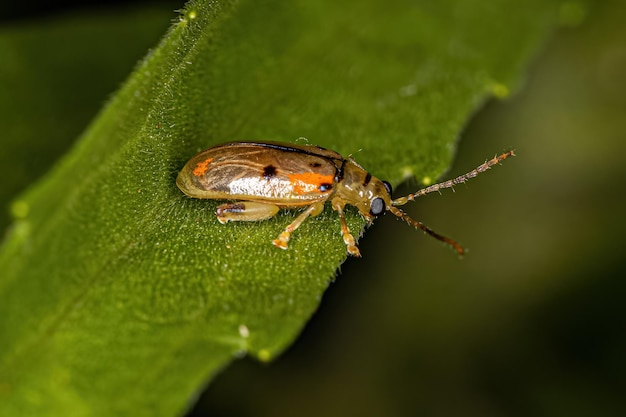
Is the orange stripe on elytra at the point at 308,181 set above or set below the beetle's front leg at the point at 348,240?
above

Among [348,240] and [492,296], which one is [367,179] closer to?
[348,240]

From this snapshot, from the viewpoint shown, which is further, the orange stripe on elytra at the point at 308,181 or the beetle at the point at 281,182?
the orange stripe on elytra at the point at 308,181

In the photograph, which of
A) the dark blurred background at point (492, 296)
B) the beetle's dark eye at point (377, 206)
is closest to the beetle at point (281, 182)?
the beetle's dark eye at point (377, 206)

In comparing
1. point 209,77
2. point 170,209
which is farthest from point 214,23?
point 170,209

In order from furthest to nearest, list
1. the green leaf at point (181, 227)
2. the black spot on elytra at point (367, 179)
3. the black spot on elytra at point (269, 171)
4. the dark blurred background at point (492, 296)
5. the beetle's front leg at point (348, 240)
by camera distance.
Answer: the dark blurred background at point (492, 296), the black spot on elytra at point (367, 179), the black spot on elytra at point (269, 171), the beetle's front leg at point (348, 240), the green leaf at point (181, 227)

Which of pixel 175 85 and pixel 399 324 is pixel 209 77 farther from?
pixel 399 324

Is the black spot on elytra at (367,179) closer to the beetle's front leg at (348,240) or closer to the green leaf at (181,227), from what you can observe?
the green leaf at (181,227)

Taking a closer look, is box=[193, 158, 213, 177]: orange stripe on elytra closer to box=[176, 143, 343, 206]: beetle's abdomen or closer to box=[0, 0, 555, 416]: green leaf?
box=[176, 143, 343, 206]: beetle's abdomen

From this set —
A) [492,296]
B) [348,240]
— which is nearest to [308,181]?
[348,240]
